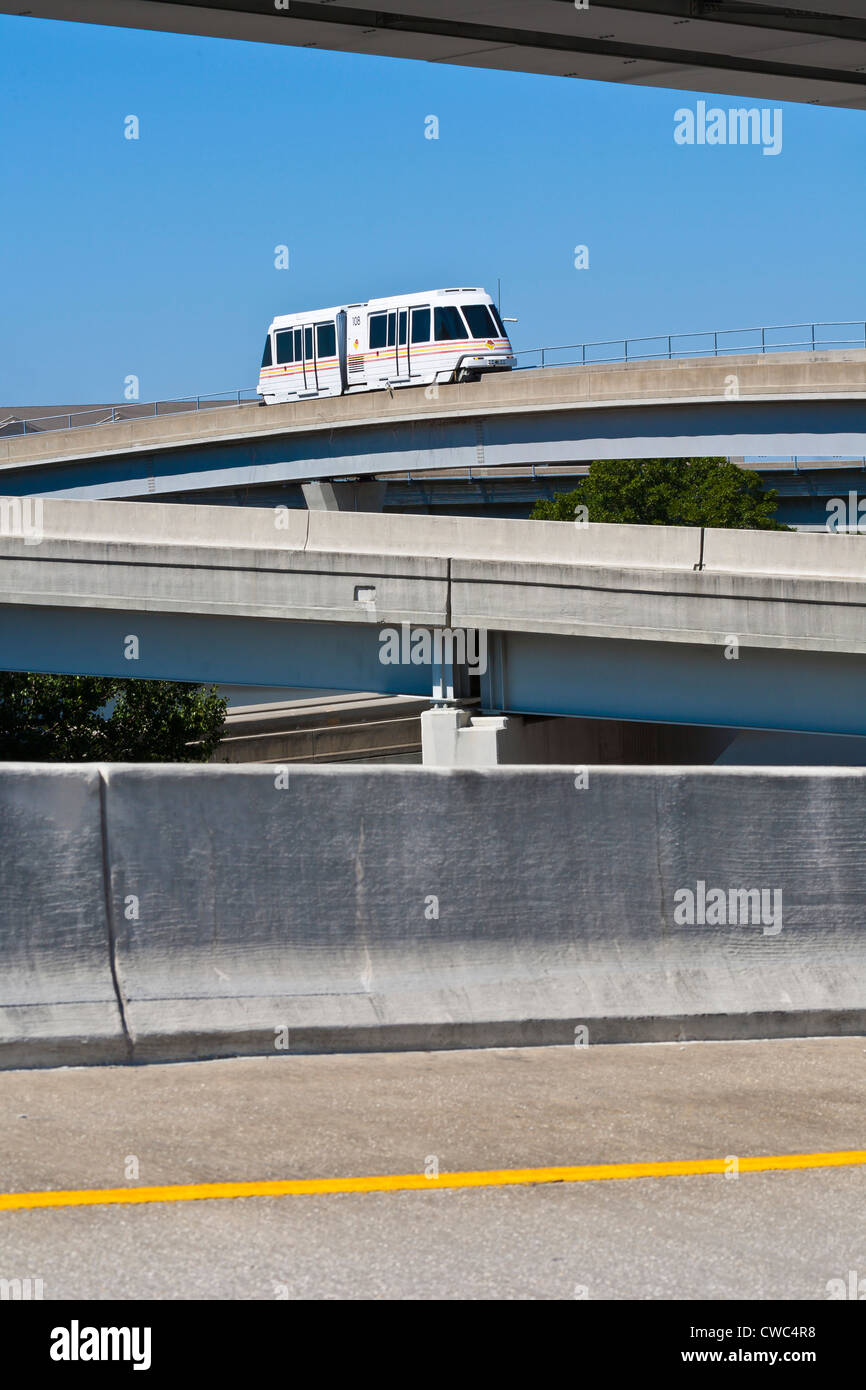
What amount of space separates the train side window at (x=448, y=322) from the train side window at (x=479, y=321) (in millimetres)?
270

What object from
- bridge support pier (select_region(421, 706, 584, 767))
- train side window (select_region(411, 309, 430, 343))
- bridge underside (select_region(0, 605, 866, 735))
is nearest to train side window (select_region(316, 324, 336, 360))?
train side window (select_region(411, 309, 430, 343))

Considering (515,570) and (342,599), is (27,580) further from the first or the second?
(515,570)

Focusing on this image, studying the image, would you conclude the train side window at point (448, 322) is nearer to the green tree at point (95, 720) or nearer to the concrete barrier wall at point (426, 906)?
the green tree at point (95, 720)

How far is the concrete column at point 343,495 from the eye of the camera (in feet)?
152

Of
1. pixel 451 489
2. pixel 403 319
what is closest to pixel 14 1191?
pixel 403 319

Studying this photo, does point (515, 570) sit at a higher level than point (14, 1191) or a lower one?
higher

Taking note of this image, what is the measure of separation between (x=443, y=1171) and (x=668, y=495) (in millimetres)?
52621

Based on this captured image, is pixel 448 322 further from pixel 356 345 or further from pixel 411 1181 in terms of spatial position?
pixel 411 1181

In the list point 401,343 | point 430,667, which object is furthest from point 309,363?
point 430,667

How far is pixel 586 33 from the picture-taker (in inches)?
398

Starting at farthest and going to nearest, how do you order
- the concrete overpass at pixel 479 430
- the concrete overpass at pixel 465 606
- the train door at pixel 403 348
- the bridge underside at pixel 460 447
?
the train door at pixel 403 348, the bridge underside at pixel 460 447, the concrete overpass at pixel 479 430, the concrete overpass at pixel 465 606

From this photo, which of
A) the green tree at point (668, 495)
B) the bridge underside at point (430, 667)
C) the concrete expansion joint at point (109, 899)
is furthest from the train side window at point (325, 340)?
the concrete expansion joint at point (109, 899)

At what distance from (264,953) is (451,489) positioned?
179ft

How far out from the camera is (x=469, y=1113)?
6.75m
